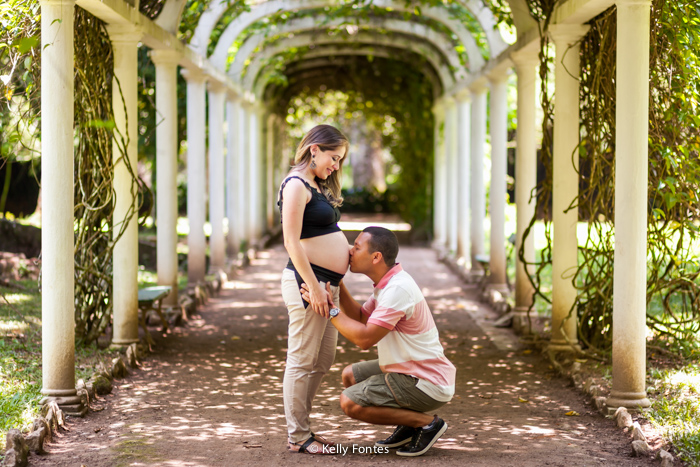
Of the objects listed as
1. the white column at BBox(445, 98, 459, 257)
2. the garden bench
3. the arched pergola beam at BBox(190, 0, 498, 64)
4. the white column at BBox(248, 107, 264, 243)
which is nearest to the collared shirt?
the garden bench

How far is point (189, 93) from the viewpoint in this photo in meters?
9.73

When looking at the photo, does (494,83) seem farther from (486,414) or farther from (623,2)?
(486,414)

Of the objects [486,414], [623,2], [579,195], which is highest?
[623,2]

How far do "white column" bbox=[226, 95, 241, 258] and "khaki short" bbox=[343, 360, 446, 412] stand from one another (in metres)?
9.34

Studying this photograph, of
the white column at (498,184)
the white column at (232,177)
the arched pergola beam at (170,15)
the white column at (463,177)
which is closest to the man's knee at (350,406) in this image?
the arched pergola beam at (170,15)

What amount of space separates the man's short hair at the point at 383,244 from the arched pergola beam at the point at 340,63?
11.4 metres

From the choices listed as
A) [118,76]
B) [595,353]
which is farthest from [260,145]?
[595,353]

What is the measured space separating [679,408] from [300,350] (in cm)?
228

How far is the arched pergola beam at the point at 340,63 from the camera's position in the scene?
15.2m

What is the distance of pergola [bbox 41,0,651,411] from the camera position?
4.69 m

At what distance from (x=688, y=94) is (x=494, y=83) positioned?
15.1ft

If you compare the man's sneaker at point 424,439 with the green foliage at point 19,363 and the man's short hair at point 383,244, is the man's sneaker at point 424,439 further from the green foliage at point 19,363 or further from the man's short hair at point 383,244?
the green foliage at point 19,363

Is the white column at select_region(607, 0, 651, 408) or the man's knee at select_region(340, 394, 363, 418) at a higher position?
the white column at select_region(607, 0, 651, 408)

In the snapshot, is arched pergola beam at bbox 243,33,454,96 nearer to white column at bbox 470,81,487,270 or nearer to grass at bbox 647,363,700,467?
white column at bbox 470,81,487,270
